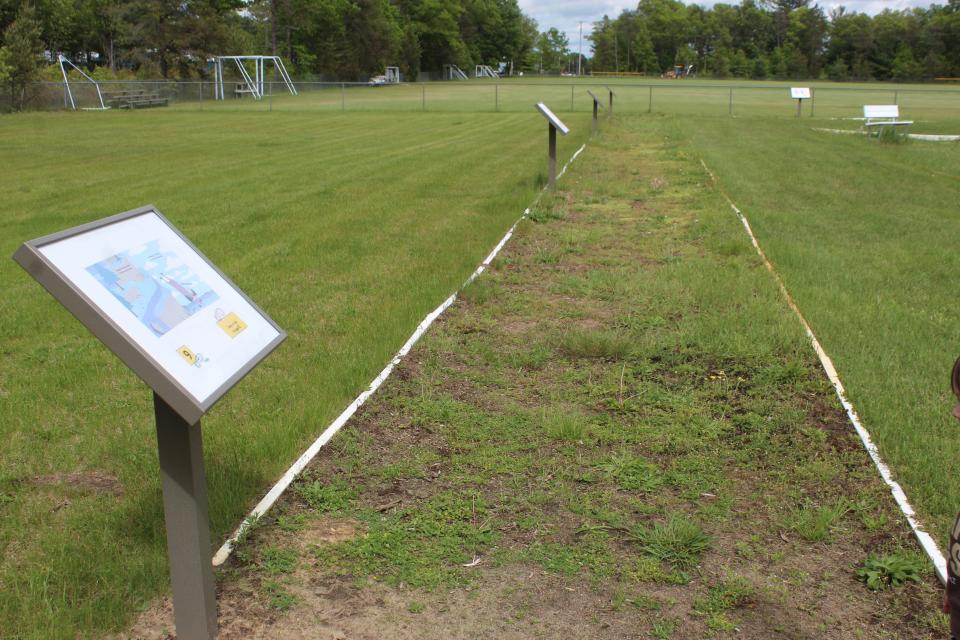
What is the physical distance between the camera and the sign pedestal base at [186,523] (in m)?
2.89

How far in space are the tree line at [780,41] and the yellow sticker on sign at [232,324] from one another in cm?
10344

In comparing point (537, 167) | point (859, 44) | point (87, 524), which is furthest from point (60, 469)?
point (859, 44)

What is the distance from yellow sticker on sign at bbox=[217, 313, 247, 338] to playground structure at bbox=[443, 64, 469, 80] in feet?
366

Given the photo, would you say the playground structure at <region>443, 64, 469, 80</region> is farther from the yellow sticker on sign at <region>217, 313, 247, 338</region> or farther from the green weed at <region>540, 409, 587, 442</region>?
the yellow sticker on sign at <region>217, 313, 247, 338</region>

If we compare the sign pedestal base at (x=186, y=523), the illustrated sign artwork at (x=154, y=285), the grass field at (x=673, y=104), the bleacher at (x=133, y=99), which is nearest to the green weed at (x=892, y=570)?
Result: the sign pedestal base at (x=186, y=523)

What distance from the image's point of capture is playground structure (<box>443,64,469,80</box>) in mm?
110875

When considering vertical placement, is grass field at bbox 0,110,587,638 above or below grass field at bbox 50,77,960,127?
below

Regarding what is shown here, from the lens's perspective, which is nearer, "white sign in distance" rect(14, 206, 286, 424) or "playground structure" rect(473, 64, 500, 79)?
"white sign in distance" rect(14, 206, 286, 424)

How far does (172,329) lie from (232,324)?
0.39 meters

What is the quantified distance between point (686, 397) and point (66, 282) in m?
3.67

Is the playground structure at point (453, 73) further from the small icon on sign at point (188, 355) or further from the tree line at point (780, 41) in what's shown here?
the small icon on sign at point (188, 355)

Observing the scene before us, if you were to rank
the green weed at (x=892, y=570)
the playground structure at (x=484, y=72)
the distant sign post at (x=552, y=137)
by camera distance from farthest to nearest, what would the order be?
the playground structure at (x=484, y=72)
the distant sign post at (x=552, y=137)
the green weed at (x=892, y=570)

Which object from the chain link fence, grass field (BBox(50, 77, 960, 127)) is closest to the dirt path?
grass field (BBox(50, 77, 960, 127))

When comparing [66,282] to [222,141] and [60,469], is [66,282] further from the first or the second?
[222,141]
